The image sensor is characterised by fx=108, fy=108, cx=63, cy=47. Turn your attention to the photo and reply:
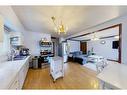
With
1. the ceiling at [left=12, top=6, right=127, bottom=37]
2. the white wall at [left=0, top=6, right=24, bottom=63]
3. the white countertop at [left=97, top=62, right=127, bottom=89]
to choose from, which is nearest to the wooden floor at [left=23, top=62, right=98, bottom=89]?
the white wall at [left=0, top=6, right=24, bottom=63]

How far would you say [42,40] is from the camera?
24.3ft

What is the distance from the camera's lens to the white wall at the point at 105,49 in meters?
9.58

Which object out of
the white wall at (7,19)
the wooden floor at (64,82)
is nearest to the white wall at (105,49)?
the wooden floor at (64,82)

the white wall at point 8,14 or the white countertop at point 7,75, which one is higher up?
the white wall at point 8,14

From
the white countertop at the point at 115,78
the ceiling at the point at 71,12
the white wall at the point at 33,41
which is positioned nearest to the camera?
the white countertop at the point at 115,78

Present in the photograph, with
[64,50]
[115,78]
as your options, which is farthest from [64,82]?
[64,50]

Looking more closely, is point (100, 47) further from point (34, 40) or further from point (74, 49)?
point (34, 40)

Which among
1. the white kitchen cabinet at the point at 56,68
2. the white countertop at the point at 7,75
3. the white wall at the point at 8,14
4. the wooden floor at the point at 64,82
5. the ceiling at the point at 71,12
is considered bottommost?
the wooden floor at the point at 64,82

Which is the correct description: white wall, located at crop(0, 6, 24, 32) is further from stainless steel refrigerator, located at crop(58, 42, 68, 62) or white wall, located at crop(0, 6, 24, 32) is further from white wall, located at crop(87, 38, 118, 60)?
white wall, located at crop(87, 38, 118, 60)

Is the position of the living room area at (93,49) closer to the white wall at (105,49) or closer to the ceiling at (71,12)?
the white wall at (105,49)

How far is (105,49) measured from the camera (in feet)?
34.3

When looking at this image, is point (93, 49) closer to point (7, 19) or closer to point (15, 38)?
point (15, 38)

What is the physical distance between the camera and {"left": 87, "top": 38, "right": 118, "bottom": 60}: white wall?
9578mm
